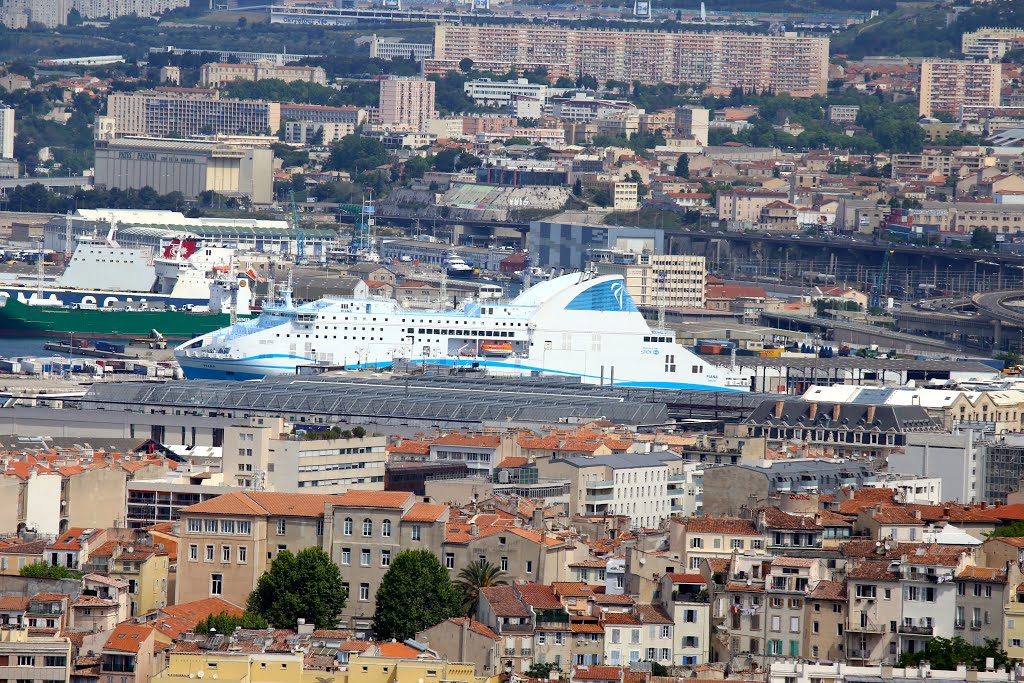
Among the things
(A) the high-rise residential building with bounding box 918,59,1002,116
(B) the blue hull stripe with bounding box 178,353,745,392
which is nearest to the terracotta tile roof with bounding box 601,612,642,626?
(B) the blue hull stripe with bounding box 178,353,745,392

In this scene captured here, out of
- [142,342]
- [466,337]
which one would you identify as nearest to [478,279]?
[142,342]

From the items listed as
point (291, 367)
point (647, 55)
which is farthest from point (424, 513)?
point (647, 55)

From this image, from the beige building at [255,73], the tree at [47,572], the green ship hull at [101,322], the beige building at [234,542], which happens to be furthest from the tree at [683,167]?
the tree at [47,572]

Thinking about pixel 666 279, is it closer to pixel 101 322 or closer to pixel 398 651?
pixel 101 322

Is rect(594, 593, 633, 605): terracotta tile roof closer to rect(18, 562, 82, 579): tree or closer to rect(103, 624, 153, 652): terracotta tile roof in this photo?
rect(103, 624, 153, 652): terracotta tile roof

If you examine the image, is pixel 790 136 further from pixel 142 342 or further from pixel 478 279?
pixel 142 342

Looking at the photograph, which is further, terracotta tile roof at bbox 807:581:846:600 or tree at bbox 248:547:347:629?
tree at bbox 248:547:347:629

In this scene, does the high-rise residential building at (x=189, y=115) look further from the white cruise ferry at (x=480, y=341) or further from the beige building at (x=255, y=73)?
the white cruise ferry at (x=480, y=341)
